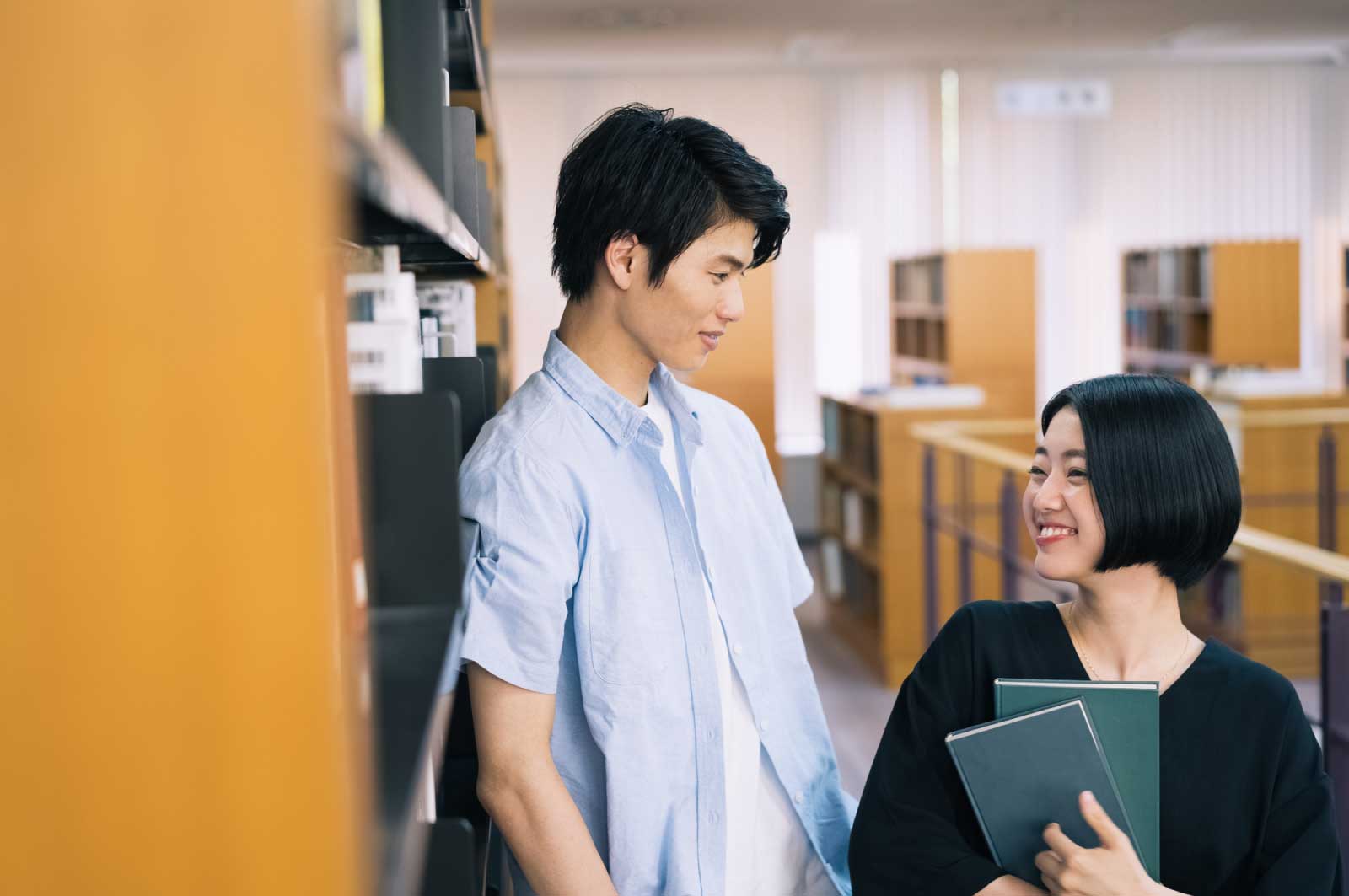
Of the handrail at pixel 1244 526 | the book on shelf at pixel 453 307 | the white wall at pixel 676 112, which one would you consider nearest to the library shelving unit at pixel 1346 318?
the handrail at pixel 1244 526

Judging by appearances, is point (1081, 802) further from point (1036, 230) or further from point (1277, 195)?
point (1277, 195)

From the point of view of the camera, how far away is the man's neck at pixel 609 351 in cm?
124

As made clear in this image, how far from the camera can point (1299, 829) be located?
1109 millimetres

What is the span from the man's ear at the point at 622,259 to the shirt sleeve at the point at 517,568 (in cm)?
20

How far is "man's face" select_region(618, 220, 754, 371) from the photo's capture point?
119cm

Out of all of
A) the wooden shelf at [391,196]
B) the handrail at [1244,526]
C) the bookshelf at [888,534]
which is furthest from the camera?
the bookshelf at [888,534]

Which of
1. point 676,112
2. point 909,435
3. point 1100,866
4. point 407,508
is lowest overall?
point 1100,866

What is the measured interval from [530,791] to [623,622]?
0.57 feet

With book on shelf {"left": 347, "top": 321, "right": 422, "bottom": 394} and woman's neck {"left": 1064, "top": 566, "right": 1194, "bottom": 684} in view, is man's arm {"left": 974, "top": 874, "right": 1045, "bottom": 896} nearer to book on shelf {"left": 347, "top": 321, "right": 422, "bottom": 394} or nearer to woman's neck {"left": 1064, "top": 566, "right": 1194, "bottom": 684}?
woman's neck {"left": 1064, "top": 566, "right": 1194, "bottom": 684}

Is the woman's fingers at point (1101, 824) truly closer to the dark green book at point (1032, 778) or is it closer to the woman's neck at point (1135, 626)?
the dark green book at point (1032, 778)

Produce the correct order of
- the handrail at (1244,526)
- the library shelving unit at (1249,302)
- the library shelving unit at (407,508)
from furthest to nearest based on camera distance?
the library shelving unit at (1249,302) < the handrail at (1244,526) < the library shelving unit at (407,508)

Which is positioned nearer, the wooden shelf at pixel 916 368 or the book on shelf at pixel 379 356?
the book on shelf at pixel 379 356

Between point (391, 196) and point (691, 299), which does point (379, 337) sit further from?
point (691, 299)

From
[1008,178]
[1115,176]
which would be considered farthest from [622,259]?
[1115,176]
